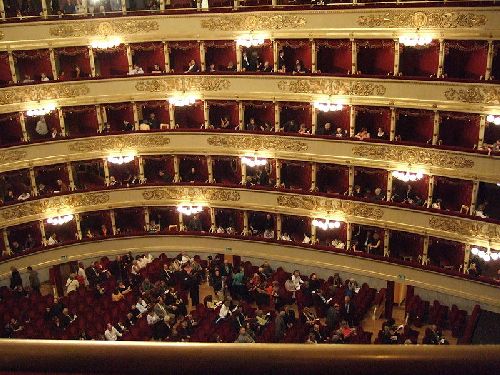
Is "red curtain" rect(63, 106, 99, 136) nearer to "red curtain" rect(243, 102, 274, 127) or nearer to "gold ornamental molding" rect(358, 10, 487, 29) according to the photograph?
"red curtain" rect(243, 102, 274, 127)

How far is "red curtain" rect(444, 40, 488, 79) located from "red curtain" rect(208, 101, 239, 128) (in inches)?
333

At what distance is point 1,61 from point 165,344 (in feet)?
75.3

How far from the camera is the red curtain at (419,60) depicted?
19.2 metres

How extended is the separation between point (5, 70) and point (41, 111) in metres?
2.19

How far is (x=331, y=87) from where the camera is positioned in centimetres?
2038

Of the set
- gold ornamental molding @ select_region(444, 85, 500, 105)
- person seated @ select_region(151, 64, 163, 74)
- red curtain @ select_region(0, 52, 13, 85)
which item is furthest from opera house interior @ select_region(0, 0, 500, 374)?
person seated @ select_region(151, 64, 163, 74)

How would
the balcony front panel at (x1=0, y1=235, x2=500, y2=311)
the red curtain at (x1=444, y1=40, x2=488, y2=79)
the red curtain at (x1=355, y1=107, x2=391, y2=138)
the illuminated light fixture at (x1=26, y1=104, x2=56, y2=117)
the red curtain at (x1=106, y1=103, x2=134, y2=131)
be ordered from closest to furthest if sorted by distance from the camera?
1. the red curtain at (x1=444, y1=40, x2=488, y2=79)
2. the balcony front panel at (x1=0, y1=235, x2=500, y2=311)
3. the red curtain at (x1=355, y1=107, x2=391, y2=138)
4. the illuminated light fixture at (x1=26, y1=104, x2=56, y2=117)
5. the red curtain at (x1=106, y1=103, x2=134, y2=131)

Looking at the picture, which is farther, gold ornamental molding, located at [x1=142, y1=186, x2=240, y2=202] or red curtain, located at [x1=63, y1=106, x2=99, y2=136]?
red curtain, located at [x1=63, y1=106, x2=99, y2=136]

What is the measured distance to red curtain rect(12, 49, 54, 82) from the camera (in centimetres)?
2198

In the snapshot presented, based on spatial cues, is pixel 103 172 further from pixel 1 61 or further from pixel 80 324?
pixel 80 324

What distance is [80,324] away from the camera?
709 inches

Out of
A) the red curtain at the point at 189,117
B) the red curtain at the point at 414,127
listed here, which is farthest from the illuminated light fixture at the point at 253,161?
the red curtain at the point at 414,127

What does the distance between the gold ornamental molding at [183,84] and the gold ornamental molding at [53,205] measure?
4898 millimetres

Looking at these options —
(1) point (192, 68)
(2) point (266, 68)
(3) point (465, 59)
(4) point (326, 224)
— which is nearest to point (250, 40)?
(2) point (266, 68)
